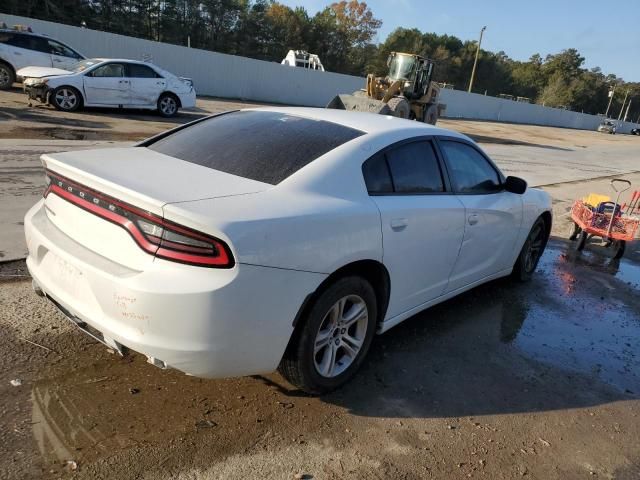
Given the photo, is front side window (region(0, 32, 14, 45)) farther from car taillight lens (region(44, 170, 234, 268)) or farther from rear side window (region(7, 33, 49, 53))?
car taillight lens (region(44, 170, 234, 268))

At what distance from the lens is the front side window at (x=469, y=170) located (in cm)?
391

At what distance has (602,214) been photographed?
704 cm

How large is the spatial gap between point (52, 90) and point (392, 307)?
522 inches

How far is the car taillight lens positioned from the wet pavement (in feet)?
3.06

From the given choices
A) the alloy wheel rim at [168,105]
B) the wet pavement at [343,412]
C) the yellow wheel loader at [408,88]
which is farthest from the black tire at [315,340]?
the yellow wheel loader at [408,88]

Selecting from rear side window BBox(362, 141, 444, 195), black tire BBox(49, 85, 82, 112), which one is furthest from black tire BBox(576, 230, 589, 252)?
black tire BBox(49, 85, 82, 112)

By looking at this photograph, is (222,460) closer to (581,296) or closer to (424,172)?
(424,172)

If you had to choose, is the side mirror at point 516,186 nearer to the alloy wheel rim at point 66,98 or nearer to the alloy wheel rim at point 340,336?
the alloy wheel rim at point 340,336

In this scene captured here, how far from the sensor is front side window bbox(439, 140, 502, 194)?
391 cm

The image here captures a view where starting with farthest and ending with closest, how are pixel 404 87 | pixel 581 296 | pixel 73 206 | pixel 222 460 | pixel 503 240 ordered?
pixel 404 87, pixel 581 296, pixel 503 240, pixel 73 206, pixel 222 460

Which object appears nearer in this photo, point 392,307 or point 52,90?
point 392,307

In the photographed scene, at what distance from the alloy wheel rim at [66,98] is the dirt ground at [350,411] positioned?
11090 millimetres

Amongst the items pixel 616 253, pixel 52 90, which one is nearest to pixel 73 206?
pixel 616 253

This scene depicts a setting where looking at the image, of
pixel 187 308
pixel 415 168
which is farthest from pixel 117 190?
pixel 415 168
